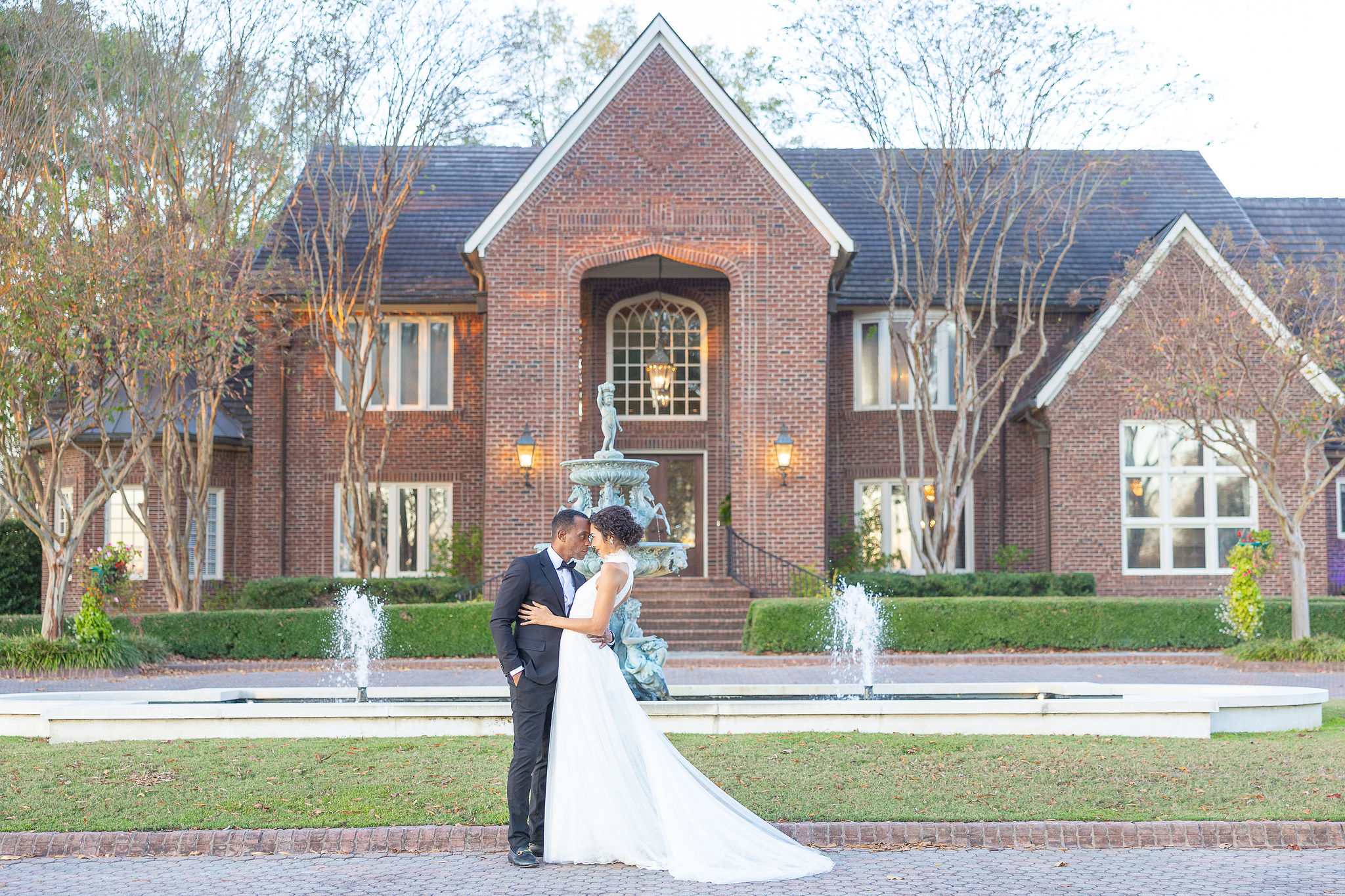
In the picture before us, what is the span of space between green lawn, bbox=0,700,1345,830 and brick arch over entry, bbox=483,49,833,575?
41.9 feet

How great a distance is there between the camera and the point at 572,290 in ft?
75.6

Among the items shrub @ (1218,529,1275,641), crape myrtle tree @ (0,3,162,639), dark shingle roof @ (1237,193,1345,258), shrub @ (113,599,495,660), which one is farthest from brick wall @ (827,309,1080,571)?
crape myrtle tree @ (0,3,162,639)

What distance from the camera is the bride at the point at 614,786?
680 cm

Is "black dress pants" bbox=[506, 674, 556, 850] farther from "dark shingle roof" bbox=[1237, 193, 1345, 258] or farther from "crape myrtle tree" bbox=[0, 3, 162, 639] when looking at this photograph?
"dark shingle roof" bbox=[1237, 193, 1345, 258]

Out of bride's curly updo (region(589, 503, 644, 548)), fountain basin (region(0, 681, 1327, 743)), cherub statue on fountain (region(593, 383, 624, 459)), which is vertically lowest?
fountain basin (region(0, 681, 1327, 743))

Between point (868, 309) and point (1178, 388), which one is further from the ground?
point (868, 309)

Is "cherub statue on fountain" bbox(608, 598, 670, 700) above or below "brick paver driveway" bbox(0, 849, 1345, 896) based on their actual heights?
above

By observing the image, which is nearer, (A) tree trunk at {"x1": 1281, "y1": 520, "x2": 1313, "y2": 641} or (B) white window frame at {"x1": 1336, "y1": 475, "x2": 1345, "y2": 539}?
(A) tree trunk at {"x1": 1281, "y1": 520, "x2": 1313, "y2": 641}

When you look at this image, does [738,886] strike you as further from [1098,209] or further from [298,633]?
[1098,209]

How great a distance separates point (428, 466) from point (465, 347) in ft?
8.09

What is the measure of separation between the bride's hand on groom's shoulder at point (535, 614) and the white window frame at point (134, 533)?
2026 centimetres

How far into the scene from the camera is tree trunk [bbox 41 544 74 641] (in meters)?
17.5

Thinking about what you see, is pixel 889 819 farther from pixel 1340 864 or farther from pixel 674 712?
pixel 674 712

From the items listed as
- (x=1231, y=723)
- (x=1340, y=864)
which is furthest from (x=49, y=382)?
(x=1340, y=864)
